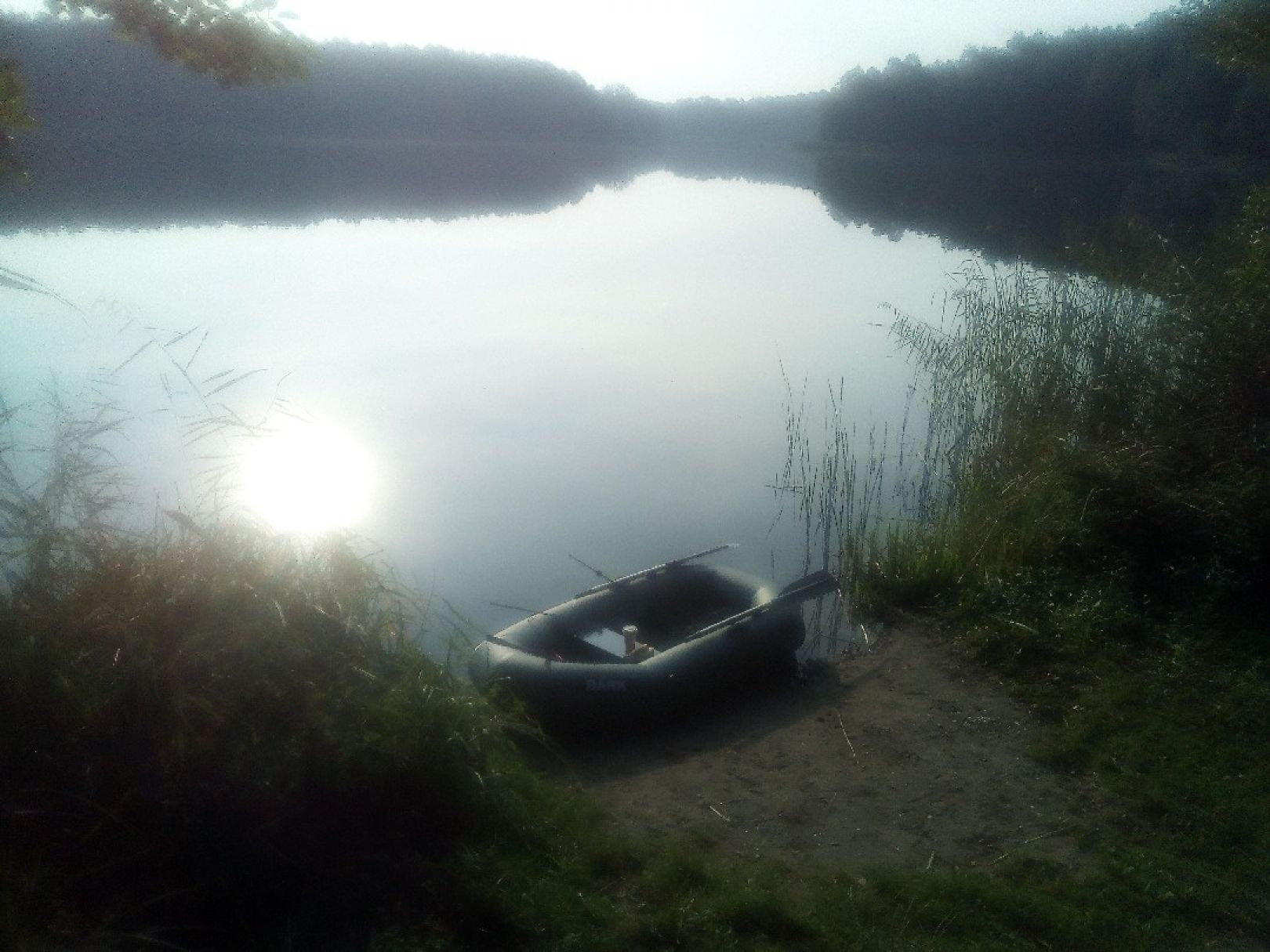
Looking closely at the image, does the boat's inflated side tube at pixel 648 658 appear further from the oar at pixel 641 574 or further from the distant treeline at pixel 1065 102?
the distant treeline at pixel 1065 102

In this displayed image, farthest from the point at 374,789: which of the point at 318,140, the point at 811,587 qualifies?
the point at 318,140

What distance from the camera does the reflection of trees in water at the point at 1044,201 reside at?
1368 centimetres

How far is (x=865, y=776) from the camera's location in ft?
15.8

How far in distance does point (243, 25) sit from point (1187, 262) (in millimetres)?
7442

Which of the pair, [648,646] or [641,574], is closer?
[648,646]

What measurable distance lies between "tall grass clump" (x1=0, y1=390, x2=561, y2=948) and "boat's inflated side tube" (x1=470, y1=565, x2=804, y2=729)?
149 cm

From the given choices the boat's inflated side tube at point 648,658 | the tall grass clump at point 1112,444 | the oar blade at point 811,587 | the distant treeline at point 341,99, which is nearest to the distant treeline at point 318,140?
the distant treeline at point 341,99

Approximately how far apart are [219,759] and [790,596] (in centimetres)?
406

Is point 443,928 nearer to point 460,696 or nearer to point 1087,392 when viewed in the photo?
point 460,696

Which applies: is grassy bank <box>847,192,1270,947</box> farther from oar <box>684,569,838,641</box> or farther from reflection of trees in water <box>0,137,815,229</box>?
reflection of trees in water <box>0,137,815,229</box>

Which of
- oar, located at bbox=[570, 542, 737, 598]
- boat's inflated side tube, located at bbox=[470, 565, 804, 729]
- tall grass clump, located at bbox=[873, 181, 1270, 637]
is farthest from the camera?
oar, located at bbox=[570, 542, 737, 598]

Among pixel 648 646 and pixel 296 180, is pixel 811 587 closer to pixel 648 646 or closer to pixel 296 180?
pixel 648 646

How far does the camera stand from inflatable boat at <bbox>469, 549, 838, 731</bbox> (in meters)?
5.59

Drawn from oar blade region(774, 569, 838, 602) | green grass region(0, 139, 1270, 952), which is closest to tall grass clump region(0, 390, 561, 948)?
green grass region(0, 139, 1270, 952)
